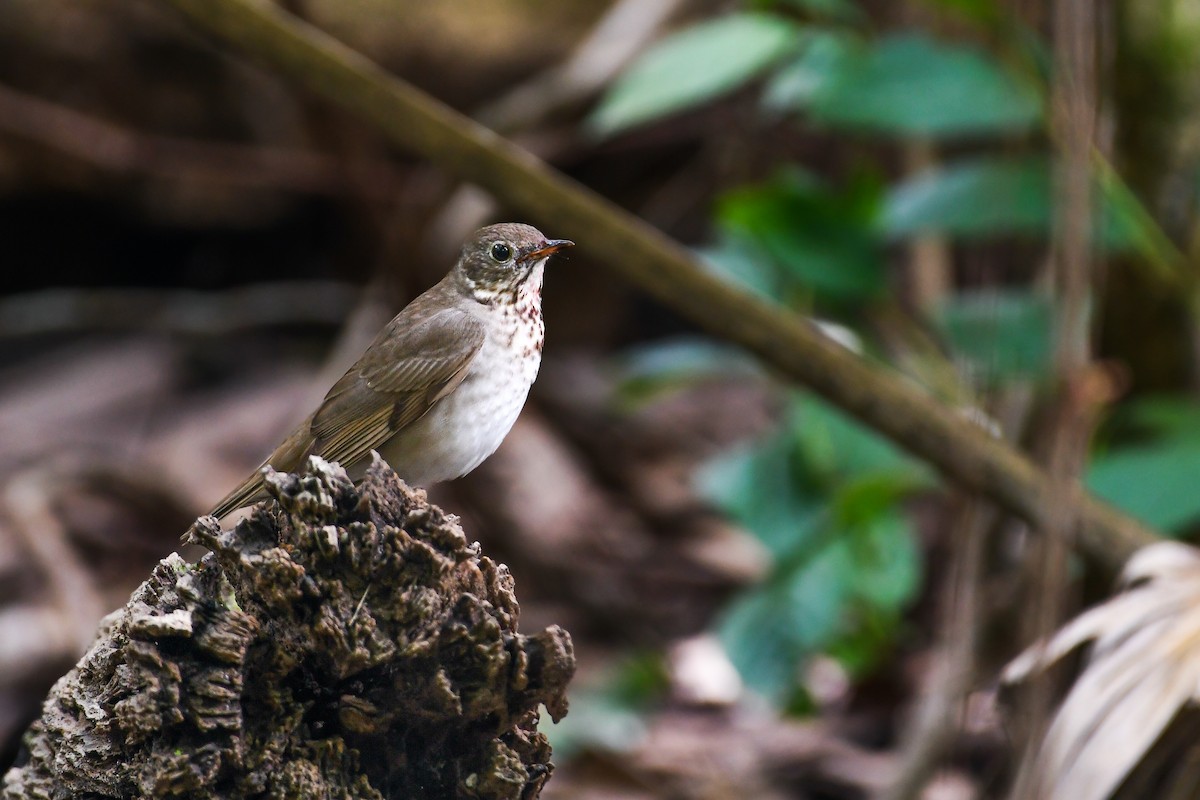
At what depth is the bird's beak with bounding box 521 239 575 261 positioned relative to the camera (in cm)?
335

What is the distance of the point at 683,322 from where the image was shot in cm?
941

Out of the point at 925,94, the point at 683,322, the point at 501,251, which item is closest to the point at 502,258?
the point at 501,251

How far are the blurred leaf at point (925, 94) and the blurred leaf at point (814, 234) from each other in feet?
1.91

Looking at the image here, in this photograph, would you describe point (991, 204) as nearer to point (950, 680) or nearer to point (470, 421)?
point (950, 680)

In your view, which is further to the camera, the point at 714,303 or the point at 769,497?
the point at 769,497

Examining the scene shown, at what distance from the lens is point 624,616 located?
7.42 m

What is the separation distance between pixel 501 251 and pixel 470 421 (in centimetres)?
46

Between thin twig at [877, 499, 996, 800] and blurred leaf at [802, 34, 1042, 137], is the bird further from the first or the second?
blurred leaf at [802, 34, 1042, 137]

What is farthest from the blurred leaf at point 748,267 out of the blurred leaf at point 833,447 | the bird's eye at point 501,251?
the bird's eye at point 501,251

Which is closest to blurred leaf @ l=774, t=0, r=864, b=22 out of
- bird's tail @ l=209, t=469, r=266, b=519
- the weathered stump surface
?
bird's tail @ l=209, t=469, r=266, b=519

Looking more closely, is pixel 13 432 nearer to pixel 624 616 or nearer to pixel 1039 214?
pixel 624 616

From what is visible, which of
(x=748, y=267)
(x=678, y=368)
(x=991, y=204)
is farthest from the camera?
(x=748, y=267)

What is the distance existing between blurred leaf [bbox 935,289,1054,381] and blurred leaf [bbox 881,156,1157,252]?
0.87ft

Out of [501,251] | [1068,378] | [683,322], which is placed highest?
Result: [683,322]
